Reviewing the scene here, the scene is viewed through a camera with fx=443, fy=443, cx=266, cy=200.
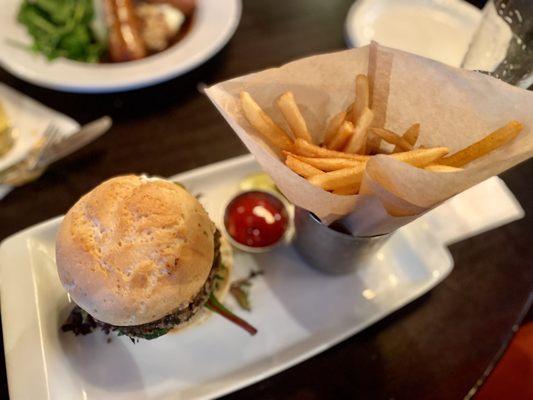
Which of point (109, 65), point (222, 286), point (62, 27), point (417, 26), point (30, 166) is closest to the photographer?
point (222, 286)

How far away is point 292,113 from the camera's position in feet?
3.68

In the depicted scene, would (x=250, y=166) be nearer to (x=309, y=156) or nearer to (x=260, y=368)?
(x=309, y=156)

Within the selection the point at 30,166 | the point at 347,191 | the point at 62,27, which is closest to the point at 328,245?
the point at 347,191

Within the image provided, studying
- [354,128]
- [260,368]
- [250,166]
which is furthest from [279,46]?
[260,368]

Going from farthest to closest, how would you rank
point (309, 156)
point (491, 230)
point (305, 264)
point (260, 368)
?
point (491, 230) → point (305, 264) → point (260, 368) → point (309, 156)

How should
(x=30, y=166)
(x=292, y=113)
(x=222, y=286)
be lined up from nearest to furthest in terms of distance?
(x=292, y=113)
(x=222, y=286)
(x=30, y=166)

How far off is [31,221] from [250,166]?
0.77 meters

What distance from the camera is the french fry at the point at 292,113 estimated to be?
1112mm

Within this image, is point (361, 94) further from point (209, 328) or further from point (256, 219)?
point (209, 328)

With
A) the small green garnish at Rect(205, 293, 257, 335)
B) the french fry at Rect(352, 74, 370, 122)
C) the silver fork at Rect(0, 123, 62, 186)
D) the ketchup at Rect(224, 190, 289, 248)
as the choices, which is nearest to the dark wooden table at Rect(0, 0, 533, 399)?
the silver fork at Rect(0, 123, 62, 186)

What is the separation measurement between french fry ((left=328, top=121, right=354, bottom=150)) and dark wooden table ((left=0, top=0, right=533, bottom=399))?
0.60 meters

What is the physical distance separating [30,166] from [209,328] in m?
0.86

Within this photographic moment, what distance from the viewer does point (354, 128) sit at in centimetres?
113

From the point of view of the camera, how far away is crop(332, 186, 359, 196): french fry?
109 cm
